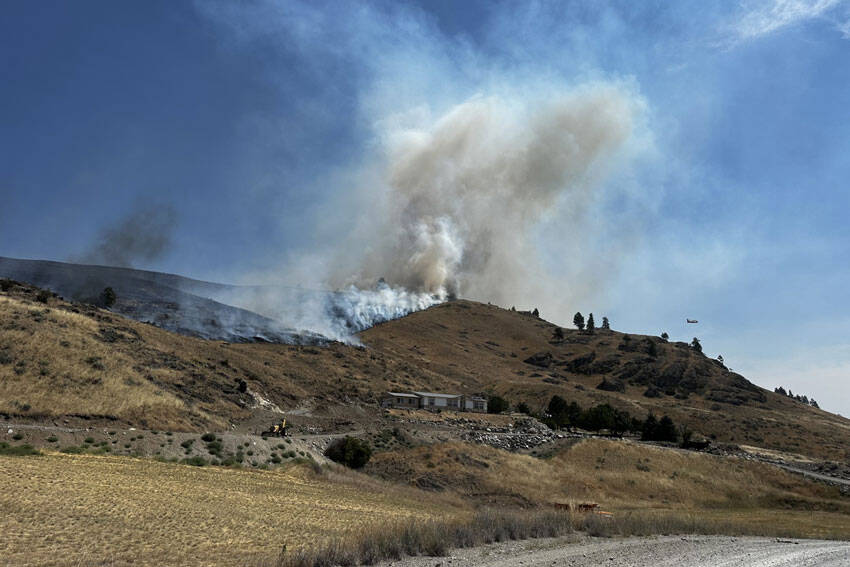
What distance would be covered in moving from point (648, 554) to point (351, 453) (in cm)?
3210

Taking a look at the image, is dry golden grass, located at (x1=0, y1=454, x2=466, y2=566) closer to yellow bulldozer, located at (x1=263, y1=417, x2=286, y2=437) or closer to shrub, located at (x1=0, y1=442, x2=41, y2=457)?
shrub, located at (x1=0, y1=442, x2=41, y2=457)

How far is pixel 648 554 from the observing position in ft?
60.0

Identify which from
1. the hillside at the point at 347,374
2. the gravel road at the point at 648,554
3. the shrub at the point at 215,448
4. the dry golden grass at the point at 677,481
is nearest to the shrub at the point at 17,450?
the hillside at the point at 347,374

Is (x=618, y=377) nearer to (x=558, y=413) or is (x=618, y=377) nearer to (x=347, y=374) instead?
(x=558, y=413)

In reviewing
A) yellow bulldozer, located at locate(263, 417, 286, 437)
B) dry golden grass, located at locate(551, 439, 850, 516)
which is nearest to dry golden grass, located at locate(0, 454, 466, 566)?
yellow bulldozer, located at locate(263, 417, 286, 437)

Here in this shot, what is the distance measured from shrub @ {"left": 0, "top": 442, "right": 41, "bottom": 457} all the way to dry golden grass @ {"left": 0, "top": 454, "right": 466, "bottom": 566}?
2.05 metres

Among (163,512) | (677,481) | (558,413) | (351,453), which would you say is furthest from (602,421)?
(163,512)

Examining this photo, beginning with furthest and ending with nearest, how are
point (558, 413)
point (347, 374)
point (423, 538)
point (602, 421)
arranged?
point (558, 413) → point (347, 374) → point (602, 421) → point (423, 538)

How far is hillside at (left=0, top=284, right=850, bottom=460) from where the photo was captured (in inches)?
1859

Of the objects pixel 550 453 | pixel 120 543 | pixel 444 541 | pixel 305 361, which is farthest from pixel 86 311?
pixel 444 541

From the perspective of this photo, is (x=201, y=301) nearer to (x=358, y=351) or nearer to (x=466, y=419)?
(x=358, y=351)

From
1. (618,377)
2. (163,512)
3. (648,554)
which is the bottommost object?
(163,512)

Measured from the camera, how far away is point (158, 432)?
4175 cm

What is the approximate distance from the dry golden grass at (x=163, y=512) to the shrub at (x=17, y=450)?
205cm
